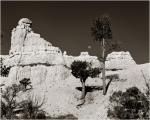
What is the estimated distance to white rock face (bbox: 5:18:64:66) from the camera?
441 feet

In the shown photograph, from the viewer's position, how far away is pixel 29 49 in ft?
461

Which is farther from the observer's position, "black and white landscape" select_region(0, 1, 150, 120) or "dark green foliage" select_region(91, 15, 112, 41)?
"dark green foliage" select_region(91, 15, 112, 41)

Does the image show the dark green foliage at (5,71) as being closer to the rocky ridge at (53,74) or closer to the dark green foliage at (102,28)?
the rocky ridge at (53,74)

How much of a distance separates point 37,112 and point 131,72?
77.2ft

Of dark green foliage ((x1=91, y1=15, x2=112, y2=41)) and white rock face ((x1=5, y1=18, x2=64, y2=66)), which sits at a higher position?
white rock face ((x1=5, y1=18, x2=64, y2=66))

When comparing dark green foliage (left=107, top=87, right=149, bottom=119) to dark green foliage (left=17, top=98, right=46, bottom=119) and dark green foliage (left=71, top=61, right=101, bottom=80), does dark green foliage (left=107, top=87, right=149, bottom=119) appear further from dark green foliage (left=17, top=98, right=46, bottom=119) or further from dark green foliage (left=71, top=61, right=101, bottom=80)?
dark green foliage (left=71, top=61, right=101, bottom=80)

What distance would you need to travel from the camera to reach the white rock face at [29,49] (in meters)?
134

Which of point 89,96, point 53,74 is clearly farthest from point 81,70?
point 53,74

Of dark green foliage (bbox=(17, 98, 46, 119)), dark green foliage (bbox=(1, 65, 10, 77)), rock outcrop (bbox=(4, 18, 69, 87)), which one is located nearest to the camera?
dark green foliage (bbox=(17, 98, 46, 119))

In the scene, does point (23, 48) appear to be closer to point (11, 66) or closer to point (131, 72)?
point (11, 66)

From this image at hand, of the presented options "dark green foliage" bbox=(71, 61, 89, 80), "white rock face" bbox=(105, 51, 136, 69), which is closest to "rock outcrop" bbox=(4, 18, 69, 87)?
"white rock face" bbox=(105, 51, 136, 69)

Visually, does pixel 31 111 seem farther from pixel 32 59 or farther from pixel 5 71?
pixel 5 71

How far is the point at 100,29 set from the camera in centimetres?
4984

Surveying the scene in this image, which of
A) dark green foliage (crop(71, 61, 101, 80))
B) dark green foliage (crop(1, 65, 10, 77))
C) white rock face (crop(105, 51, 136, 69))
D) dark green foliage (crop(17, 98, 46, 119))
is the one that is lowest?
dark green foliage (crop(17, 98, 46, 119))
